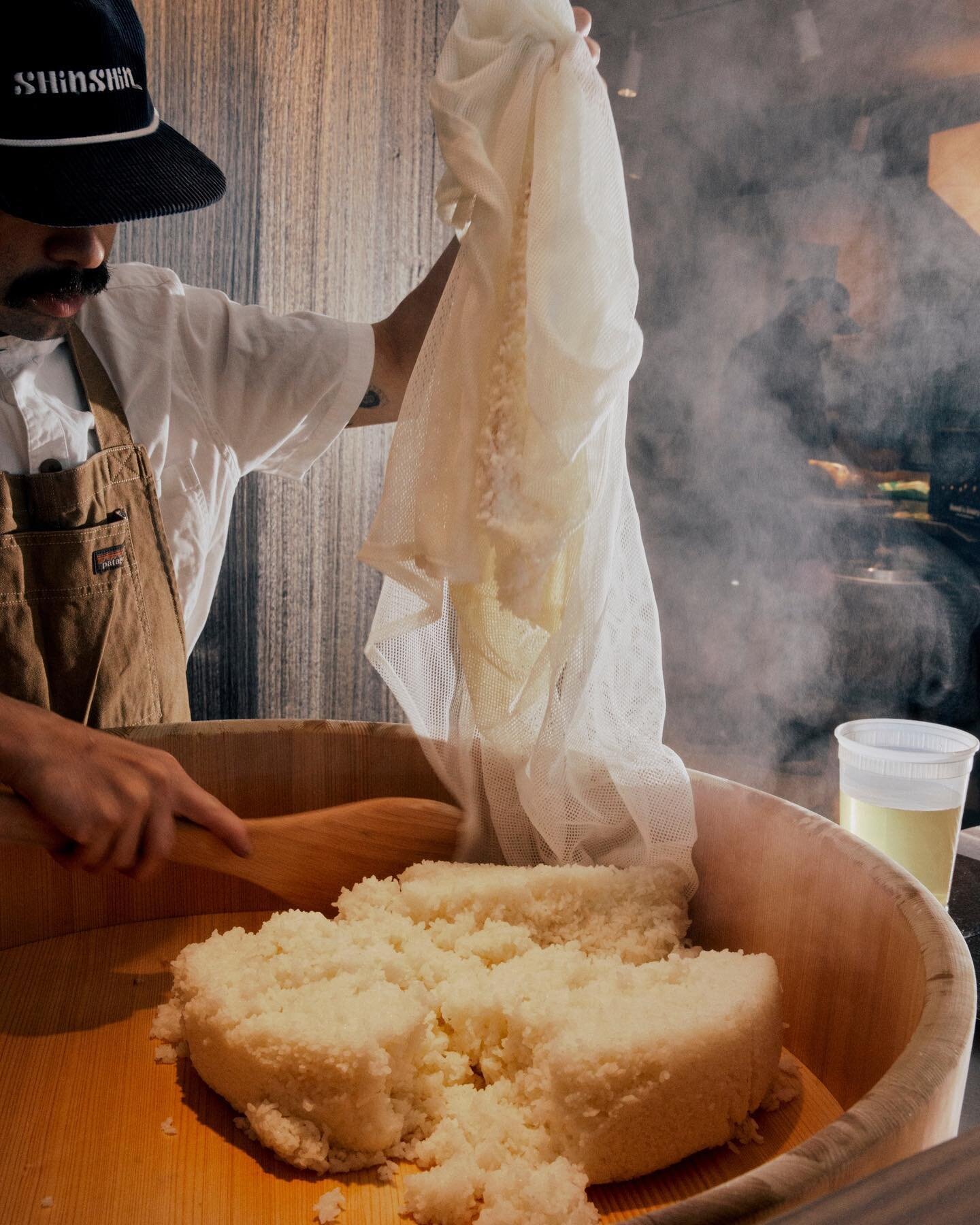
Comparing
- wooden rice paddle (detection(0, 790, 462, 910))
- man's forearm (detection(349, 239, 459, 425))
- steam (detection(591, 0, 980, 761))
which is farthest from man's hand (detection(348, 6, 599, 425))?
steam (detection(591, 0, 980, 761))

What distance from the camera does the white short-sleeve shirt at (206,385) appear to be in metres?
1.49

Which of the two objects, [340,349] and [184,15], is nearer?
[340,349]

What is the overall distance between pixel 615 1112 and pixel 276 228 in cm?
189

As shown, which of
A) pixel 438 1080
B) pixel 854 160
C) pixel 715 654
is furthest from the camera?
pixel 715 654

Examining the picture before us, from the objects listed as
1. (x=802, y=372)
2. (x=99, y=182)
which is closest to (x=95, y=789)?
(x=99, y=182)

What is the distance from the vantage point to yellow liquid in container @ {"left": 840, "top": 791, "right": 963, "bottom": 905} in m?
1.16

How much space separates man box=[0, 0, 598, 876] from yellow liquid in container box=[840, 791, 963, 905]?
0.73 meters

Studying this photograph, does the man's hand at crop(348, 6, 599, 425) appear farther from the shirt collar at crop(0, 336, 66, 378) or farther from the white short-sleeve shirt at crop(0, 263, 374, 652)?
the shirt collar at crop(0, 336, 66, 378)

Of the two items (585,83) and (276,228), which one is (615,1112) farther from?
(276,228)

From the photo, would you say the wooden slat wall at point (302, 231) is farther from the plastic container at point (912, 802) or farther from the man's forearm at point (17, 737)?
the plastic container at point (912, 802)

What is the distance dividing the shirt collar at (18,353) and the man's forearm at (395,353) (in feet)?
1.53

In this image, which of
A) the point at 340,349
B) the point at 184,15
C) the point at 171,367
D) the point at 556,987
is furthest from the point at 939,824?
the point at 184,15

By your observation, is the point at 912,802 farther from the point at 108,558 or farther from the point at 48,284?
the point at 48,284

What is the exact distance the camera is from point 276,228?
2148mm
